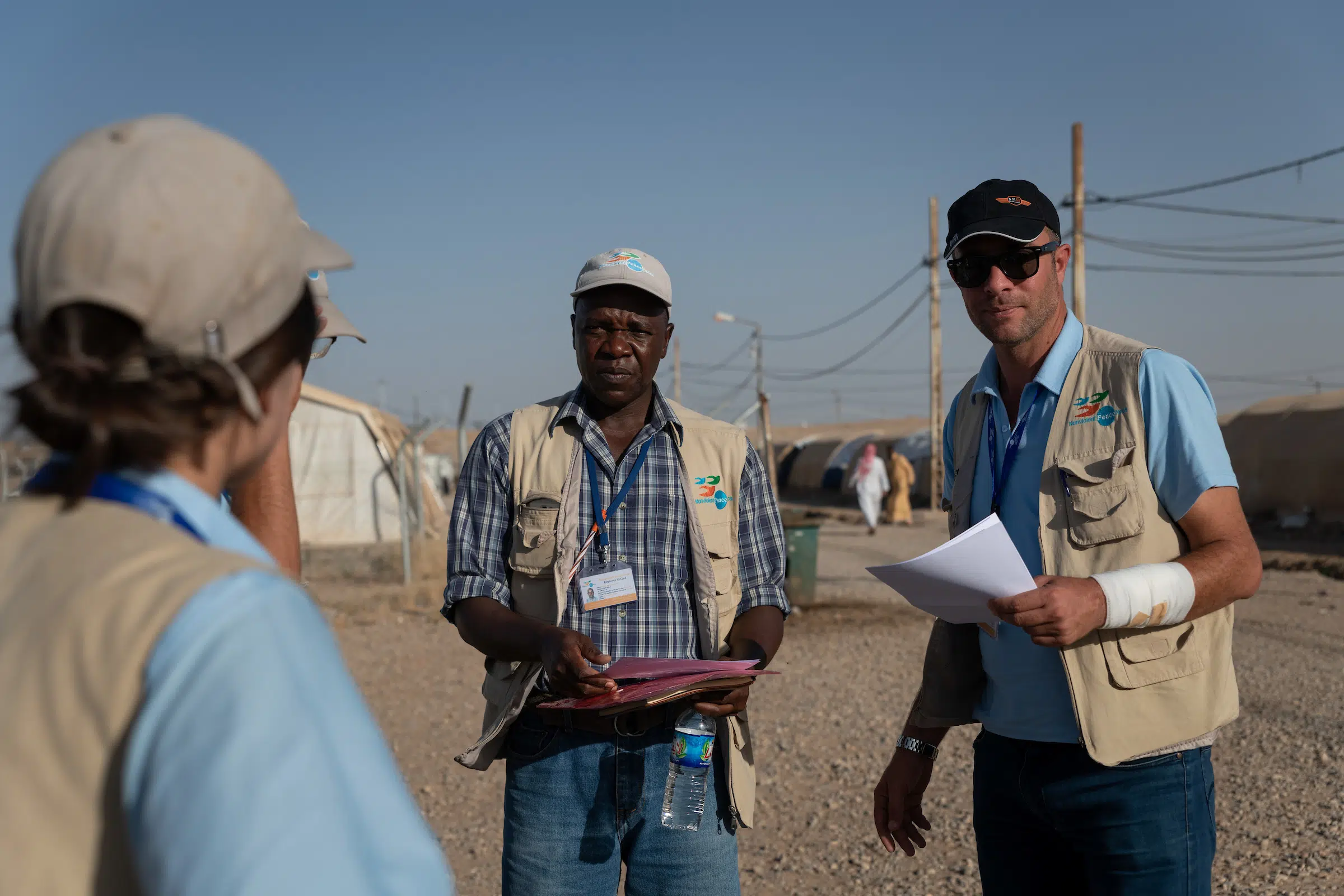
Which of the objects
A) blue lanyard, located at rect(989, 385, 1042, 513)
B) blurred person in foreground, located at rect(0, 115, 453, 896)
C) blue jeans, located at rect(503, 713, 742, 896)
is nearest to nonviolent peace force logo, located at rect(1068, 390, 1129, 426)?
blue lanyard, located at rect(989, 385, 1042, 513)

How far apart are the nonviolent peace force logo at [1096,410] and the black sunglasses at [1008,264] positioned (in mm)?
351

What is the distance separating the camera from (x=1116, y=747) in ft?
8.07

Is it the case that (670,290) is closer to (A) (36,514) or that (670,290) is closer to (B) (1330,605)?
(A) (36,514)

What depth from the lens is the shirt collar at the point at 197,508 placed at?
3.56 ft

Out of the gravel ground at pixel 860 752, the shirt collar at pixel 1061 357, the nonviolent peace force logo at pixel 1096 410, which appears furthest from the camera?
the gravel ground at pixel 860 752

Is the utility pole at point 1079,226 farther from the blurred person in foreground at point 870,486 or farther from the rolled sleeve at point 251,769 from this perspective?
the rolled sleeve at point 251,769

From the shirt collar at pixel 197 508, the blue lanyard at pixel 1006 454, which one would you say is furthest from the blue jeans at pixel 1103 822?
the shirt collar at pixel 197 508

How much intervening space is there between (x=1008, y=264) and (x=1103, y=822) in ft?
4.31

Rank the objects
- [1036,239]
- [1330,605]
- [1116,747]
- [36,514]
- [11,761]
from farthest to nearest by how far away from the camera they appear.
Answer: [1330,605] → [1036,239] → [1116,747] → [36,514] → [11,761]

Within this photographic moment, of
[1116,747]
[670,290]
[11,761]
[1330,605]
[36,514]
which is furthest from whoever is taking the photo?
[1330,605]

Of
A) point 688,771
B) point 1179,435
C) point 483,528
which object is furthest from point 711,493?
point 1179,435

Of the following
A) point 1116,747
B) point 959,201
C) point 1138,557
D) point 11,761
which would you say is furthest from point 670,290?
point 11,761

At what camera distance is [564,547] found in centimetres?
297

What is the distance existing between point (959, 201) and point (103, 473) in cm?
231
